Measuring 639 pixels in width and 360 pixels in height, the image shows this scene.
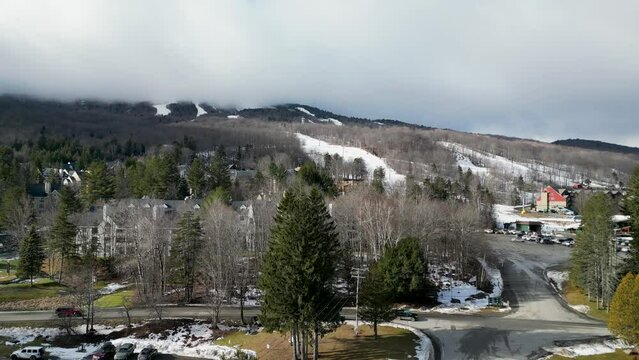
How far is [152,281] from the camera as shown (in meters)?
50.8

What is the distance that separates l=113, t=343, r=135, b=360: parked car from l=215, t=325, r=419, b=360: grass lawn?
6240mm

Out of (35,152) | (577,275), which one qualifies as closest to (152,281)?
(577,275)

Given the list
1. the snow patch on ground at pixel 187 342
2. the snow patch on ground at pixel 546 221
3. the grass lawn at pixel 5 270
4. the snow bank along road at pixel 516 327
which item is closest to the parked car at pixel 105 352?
the snow patch on ground at pixel 187 342

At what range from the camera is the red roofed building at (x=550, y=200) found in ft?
461

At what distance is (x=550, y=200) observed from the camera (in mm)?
141875

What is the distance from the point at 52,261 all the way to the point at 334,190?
4459 centimetres

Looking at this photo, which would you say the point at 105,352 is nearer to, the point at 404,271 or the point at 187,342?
the point at 187,342

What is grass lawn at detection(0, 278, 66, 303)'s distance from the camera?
50750 millimetres

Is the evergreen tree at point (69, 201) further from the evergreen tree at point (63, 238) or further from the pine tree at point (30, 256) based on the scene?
the pine tree at point (30, 256)

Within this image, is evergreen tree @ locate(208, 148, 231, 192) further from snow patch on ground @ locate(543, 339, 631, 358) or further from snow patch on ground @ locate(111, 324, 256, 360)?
snow patch on ground @ locate(543, 339, 631, 358)

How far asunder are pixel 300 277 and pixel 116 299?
2862 centimetres

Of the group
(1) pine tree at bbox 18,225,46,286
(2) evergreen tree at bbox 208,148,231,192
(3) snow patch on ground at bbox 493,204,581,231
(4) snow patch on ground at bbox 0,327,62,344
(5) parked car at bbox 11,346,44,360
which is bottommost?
(4) snow patch on ground at bbox 0,327,62,344

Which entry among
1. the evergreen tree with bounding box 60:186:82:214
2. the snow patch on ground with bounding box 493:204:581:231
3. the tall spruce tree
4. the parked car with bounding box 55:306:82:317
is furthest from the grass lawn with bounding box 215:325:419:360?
the snow patch on ground with bounding box 493:204:581:231

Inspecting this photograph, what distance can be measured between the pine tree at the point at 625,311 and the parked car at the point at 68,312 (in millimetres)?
40532
